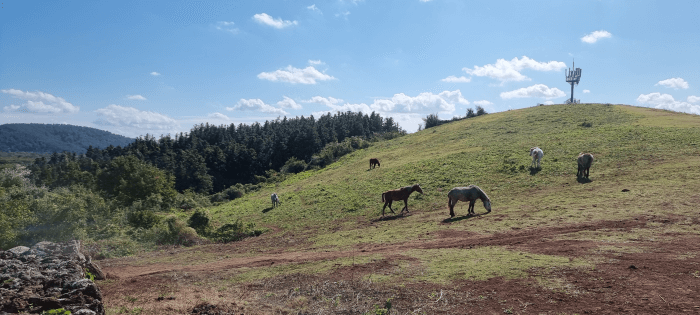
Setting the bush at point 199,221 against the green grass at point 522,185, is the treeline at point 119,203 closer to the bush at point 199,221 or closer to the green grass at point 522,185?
the bush at point 199,221

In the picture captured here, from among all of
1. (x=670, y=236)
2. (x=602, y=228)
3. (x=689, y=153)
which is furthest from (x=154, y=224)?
(x=689, y=153)

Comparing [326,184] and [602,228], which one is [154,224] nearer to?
[326,184]

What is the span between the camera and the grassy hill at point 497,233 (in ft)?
29.7

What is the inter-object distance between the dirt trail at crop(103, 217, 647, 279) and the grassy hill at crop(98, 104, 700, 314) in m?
0.08

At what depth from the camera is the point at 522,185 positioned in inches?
943

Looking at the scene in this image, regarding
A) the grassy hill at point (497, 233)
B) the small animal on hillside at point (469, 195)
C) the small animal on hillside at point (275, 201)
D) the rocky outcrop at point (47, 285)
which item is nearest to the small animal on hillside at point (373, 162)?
the grassy hill at point (497, 233)

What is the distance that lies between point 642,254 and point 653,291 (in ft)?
9.57

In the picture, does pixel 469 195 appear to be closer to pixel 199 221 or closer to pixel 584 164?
pixel 584 164

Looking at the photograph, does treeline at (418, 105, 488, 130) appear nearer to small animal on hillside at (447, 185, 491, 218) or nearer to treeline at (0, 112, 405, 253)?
treeline at (0, 112, 405, 253)

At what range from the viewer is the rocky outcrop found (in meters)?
7.65

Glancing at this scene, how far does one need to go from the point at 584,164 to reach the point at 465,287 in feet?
62.4

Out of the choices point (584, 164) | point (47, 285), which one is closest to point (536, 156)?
point (584, 164)

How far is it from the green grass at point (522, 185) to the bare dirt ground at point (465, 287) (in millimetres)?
958

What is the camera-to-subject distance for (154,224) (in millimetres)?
23641
